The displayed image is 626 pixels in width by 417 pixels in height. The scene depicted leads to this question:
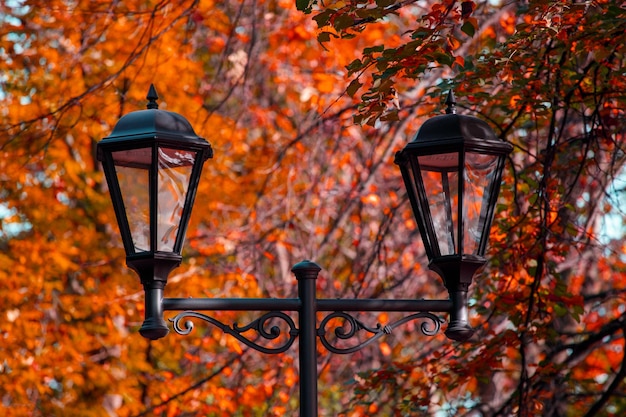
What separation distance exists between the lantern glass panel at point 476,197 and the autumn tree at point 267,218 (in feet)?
4.71

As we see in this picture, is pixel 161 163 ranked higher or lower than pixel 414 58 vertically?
lower

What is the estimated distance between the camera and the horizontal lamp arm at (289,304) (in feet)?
12.1

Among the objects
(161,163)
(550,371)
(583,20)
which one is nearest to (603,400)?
(550,371)

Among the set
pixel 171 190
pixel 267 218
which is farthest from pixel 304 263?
pixel 267 218

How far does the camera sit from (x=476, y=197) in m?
3.85

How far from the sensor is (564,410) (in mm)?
7723

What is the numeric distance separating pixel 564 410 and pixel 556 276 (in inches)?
79.7

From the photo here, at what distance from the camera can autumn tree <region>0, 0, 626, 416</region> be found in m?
6.27

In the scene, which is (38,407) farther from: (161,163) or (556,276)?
(161,163)

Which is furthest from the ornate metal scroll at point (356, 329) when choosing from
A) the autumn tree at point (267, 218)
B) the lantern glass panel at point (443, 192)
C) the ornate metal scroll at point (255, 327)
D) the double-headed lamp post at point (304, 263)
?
the autumn tree at point (267, 218)

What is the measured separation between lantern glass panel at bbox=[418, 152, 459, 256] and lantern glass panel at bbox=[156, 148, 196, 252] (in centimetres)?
87

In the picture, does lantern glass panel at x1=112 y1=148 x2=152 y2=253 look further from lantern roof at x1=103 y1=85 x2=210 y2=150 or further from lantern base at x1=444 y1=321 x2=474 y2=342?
lantern base at x1=444 y1=321 x2=474 y2=342

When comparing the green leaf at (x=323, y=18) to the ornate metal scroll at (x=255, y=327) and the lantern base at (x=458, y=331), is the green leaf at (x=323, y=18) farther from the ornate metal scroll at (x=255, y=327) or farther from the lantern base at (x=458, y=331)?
the lantern base at (x=458, y=331)

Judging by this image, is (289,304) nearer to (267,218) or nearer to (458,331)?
(458,331)
